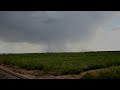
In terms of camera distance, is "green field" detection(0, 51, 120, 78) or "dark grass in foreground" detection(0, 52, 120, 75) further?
"dark grass in foreground" detection(0, 52, 120, 75)

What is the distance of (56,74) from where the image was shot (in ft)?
58.7

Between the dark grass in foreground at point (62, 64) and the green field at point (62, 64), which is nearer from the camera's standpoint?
the green field at point (62, 64)
